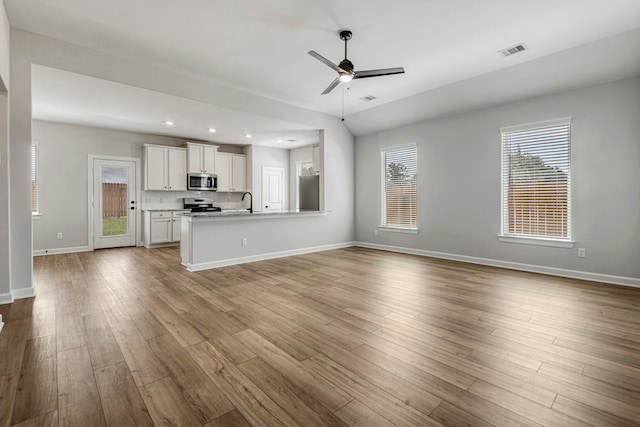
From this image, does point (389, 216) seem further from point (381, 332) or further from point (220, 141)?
point (220, 141)

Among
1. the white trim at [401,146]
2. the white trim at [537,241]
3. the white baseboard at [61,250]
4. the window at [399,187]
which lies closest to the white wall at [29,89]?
→ the white trim at [401,146]

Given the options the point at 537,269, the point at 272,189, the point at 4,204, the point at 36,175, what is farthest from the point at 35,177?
the point at 537,269

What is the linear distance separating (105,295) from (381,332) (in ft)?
10.5

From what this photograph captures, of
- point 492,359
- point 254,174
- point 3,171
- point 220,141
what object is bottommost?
Result: point 492,359

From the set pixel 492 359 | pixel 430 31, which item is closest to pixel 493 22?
pixel 430 31

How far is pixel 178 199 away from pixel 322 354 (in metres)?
6.93

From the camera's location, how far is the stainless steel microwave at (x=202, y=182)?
7.57 metres

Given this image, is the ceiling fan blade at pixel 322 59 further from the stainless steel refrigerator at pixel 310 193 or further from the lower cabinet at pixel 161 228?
the lower cabinet at pixel 161 228

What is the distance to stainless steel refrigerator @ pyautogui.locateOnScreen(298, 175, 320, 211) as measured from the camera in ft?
22.5

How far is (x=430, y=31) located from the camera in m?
3.29

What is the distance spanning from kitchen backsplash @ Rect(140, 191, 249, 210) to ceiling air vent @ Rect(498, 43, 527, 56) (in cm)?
693

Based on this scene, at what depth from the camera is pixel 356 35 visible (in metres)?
3.37

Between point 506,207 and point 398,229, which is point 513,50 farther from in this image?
point 398,229

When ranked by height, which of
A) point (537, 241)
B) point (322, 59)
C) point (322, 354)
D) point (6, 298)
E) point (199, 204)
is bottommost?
point (322, 354)
